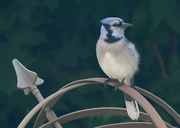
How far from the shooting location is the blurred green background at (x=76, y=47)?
10.8ft

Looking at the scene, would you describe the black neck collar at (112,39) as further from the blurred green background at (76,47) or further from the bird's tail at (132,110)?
the blurred green background at (76,47)

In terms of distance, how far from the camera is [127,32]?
12.3 feet

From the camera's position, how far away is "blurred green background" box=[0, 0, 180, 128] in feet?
10.8

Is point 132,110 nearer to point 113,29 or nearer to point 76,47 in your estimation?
point 113,29

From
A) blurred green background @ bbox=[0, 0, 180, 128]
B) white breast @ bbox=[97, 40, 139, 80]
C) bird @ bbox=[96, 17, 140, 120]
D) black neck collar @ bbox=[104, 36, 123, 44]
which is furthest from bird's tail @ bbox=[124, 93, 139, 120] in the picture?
blurred green background @ bbox=[0, 0, 180, 128]

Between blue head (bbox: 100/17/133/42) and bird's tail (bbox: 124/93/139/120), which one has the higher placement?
blue head (bbox: 100/17/133/42)

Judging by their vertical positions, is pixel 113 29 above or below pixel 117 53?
above

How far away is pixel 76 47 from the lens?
365 cm

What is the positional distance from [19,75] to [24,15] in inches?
59.3

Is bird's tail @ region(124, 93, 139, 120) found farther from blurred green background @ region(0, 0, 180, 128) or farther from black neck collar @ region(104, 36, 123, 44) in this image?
blurred green background @ region(0, 0, 180, 128)

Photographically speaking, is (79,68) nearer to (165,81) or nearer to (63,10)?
(63,10)

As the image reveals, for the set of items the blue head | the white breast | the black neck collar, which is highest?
the blue head

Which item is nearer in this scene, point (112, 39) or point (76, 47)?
point (112, 39)

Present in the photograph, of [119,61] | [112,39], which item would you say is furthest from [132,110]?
[112,39]
